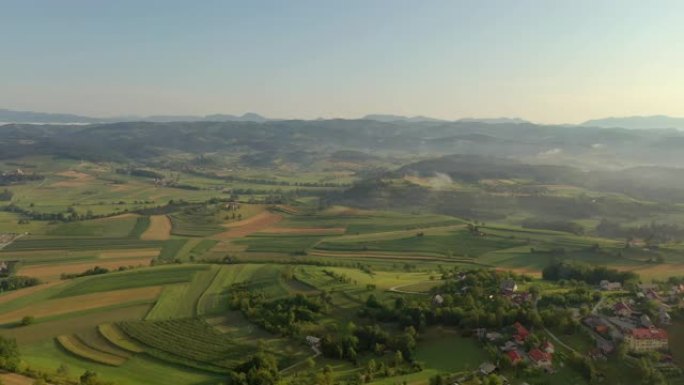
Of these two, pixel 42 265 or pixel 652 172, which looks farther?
pixel 652 172

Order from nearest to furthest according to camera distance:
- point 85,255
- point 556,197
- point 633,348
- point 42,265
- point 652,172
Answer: point 633,348 < point 42,265 < point 85,255 < point 556,197 < point 652,172

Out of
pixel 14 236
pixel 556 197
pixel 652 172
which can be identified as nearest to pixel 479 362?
pixel 14 236

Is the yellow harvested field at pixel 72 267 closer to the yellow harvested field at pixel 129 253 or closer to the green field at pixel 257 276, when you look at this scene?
the green field at pixel 257 276

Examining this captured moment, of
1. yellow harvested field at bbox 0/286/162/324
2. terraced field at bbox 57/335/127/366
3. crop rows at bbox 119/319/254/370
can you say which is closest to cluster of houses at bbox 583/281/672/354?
crop rows at bbox 119/319/254/370

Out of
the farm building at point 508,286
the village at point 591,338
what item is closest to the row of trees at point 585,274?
the village at point 591,338

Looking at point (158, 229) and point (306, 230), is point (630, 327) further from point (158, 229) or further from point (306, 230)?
point (158, 229)

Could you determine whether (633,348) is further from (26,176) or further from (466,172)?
(26,176)
